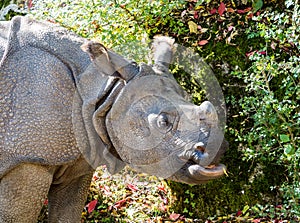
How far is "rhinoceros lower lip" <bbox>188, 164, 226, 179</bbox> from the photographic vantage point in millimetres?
3187

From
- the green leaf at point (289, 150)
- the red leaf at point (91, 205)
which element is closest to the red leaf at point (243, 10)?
the green leaf at point (289, 150)

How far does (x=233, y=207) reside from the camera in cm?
531

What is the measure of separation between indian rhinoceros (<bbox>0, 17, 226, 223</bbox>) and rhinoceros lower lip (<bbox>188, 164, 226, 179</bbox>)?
14 mm

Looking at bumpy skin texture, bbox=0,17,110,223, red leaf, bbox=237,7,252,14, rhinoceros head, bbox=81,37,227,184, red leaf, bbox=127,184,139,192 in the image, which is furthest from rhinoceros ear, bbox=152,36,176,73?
red leaf, bbox=127,184,139,192

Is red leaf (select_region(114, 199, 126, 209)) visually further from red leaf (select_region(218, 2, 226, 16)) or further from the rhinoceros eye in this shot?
the rhinoceros eye

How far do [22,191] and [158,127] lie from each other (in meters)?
0.91

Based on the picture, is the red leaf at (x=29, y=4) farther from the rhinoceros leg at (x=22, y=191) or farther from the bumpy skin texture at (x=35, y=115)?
the rhinoceros leg at (x=22, y=191)

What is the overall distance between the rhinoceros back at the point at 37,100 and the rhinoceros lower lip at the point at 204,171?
0.77m

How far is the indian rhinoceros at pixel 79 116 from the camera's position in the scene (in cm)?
336

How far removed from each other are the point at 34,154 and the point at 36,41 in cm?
70

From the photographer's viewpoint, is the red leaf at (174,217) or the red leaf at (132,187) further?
the red leaf at (132,187)

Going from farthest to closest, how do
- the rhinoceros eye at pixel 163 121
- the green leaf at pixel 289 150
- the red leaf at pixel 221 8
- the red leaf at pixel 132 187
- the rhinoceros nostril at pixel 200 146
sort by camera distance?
the red leaf at pixel 132 187 → the red leaf at pixel 221 8 → the green leaf at pixel 289 150 → the rhinoceros eye at pixel 163 121 → the rhinoceros nostril at pixel 200 146

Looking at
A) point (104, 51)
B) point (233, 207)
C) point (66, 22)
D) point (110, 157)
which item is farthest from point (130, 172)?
point (104, 51)

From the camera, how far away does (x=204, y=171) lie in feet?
10.4
